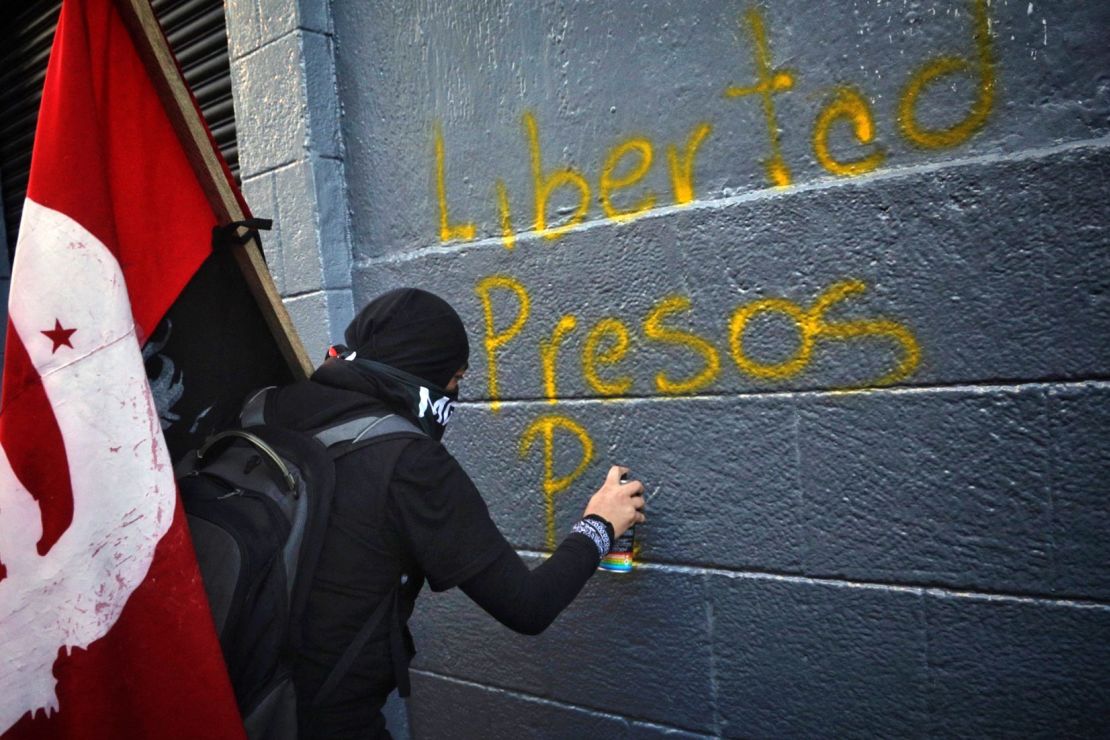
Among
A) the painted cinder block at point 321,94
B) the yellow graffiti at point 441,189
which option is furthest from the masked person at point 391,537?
the painted cinder block at point 321,94

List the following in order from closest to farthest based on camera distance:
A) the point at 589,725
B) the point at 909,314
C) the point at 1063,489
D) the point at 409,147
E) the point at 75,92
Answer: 1. the point at 75,92
2. the point at 1063,489
3. the point at 909,314
4. the point at 589,725
5. the point at 409,147

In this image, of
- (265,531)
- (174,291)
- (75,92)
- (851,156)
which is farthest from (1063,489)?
(75,92)

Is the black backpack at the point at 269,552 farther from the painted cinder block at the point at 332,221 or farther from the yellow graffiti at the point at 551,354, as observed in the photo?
the painted cinder block at the point at 332,221

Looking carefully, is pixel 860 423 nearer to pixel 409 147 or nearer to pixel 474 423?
pixel 474 423

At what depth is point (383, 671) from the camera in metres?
1.83

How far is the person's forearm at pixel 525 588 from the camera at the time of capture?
1.78 m

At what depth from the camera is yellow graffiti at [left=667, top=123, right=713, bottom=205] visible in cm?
243

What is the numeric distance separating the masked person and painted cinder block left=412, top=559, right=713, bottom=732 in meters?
0.72

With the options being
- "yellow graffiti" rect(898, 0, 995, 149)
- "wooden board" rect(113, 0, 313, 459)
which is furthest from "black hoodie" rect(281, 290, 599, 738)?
"yellow graffiti" rect(898, 0, 995, 149)

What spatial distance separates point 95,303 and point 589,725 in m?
1.94

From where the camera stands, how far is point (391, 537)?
70.0 inches

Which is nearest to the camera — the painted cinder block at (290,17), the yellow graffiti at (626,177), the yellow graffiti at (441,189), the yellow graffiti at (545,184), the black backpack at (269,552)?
the black backpack at (269,552)

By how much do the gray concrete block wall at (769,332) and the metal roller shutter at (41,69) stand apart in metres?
0.81

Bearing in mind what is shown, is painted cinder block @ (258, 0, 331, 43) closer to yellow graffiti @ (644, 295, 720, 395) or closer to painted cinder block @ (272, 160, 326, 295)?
painted cinder block @ (272, 160, 326, 295)
